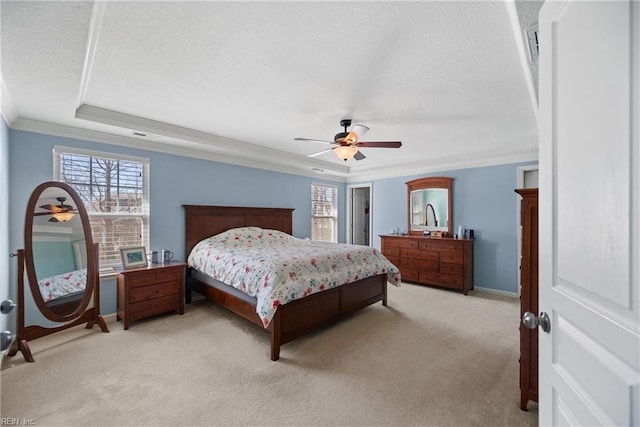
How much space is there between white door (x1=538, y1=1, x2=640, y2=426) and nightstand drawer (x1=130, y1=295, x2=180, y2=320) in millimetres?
3804

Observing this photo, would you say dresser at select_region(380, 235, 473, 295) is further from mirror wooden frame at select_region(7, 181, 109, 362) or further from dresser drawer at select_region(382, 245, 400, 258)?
mirror wooden frame at select_region(7, 181, 109, 362)

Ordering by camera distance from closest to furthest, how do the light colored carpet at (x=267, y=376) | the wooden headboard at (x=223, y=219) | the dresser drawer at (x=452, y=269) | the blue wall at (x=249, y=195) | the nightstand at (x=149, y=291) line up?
the light colored carpet at (x=267, y=376) → the blue wall at (x=249, y=195) → the nightstand at (x=149, y=291) → the wooden headboard at (x=223, y=219) → the dresser drawer at (x=452, y=269)

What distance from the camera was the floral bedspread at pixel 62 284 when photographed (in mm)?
2758

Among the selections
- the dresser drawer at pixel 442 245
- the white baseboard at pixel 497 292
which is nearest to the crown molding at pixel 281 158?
the dresser drawer at pixel 442 245

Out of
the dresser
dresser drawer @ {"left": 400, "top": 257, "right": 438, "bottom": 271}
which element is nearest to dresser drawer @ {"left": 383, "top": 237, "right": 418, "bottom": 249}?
the dresser

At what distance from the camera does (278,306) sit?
2.67 m

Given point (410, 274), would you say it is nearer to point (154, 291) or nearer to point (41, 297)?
point (154, 291)

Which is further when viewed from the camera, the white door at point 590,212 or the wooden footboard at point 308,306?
the wooden footboard at point 308,306

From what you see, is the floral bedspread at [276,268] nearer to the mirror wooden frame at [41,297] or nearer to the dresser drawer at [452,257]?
the mirror wooden frame at [41,297]

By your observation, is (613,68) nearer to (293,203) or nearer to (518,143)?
(518,143)

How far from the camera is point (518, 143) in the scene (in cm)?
431

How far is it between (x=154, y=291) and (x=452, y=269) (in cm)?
460

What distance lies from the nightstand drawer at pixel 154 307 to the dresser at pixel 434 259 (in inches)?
156

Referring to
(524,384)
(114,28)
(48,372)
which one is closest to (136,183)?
(48,372)
